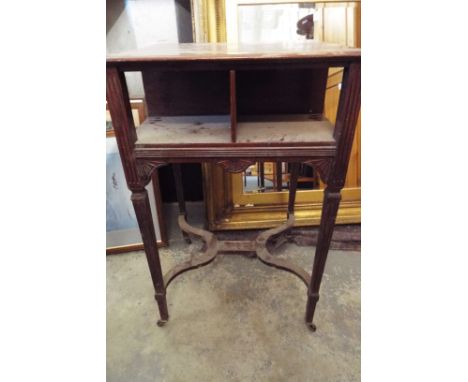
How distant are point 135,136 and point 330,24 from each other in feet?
3.94

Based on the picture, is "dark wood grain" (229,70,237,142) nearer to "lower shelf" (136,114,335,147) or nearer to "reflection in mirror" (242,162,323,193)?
"lower shelf" (136,114,335,147)

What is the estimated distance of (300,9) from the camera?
1.54 meters

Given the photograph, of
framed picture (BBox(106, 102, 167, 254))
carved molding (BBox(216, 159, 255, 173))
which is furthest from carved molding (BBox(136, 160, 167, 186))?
framed picture (BBox(106, 102, 167, 254))

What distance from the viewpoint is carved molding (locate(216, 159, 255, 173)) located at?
→ 3.06ft

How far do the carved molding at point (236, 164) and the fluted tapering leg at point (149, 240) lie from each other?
0.29 metres

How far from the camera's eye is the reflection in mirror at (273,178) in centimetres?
178

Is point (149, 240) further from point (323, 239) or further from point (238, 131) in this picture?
point (323, 239)

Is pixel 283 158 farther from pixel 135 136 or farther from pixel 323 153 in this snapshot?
pixel 135 136

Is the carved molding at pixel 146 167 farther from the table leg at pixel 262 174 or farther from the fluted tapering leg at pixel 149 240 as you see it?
the table leg at pixel 262 174

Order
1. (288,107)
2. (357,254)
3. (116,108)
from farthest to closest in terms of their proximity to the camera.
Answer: (357,254) → (288,107) → (116,108)

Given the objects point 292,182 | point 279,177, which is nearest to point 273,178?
point 279,177

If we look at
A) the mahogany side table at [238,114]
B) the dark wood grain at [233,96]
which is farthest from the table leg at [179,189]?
the dark wood grain at [233,96]

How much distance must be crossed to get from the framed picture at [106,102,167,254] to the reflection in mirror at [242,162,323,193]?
0.51 metres

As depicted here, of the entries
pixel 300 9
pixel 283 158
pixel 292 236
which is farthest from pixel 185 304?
pixel 300 9
